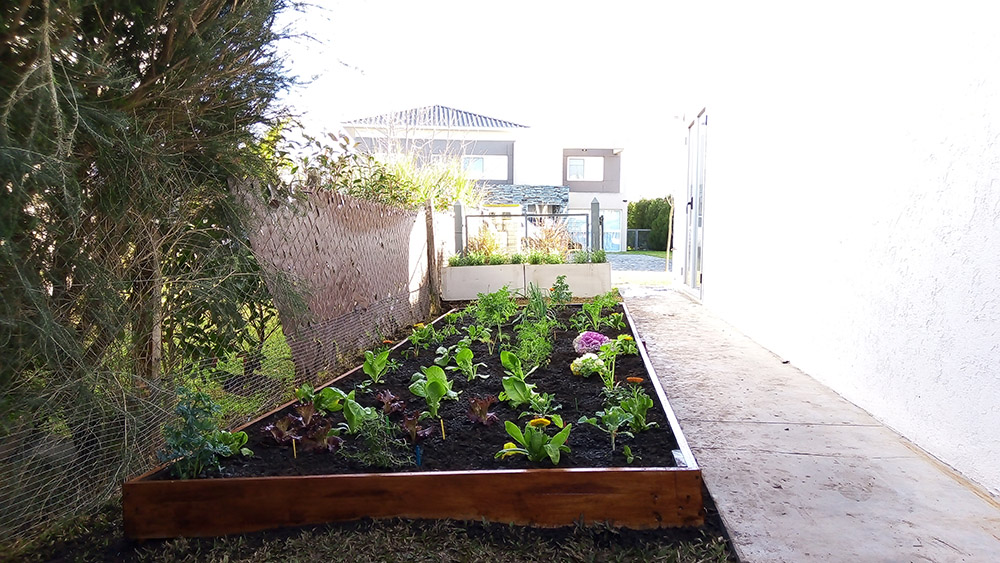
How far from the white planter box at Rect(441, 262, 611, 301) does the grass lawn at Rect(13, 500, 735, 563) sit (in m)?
5.23

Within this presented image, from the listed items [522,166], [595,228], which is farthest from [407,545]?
[522,166]

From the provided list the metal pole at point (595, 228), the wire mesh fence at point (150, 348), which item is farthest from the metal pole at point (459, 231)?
the wire mesh fence at point (150, 348)

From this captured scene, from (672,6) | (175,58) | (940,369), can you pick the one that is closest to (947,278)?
(940,369)

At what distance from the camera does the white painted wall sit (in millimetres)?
2076

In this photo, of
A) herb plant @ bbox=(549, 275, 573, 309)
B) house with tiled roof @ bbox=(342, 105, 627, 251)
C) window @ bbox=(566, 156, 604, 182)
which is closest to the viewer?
herb plant @ bbox=(549, 275, 573, 309)

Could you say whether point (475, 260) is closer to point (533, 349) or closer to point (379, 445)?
point (533, 349)

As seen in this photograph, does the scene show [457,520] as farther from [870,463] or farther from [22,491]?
[870,463]

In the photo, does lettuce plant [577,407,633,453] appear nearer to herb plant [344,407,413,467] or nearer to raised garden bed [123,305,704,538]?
raised garden bed [123,305,704,538]

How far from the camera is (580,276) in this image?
7090 millimetres

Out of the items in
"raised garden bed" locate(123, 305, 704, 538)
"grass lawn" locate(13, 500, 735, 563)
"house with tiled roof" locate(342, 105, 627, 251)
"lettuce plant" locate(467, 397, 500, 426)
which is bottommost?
"grass lawn" locate(13, 500, 735, 563)

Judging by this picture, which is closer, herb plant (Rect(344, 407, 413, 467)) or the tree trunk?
herb plant (Rect(344, 407, 413, 467))

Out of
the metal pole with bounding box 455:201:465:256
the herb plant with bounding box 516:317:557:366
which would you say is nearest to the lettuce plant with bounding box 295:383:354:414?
the herb plant with bounding box 516:317:557:366

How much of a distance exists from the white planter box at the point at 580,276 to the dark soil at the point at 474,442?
407 centimetres

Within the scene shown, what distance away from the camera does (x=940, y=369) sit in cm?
228
